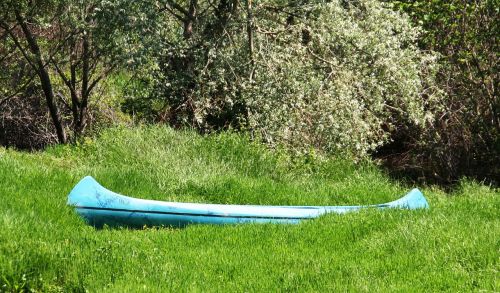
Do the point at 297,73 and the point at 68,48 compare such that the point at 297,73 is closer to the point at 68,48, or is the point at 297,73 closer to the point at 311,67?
the point at 311,67

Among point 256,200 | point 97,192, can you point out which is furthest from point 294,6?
point 97,192

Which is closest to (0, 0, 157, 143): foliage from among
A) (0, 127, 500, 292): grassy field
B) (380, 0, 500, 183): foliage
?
(0, 127, 500, 292): grassy field

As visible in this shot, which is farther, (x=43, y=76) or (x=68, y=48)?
(x=68, y=48)

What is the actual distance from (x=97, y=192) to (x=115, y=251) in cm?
211

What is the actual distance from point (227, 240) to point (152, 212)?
1.29 m

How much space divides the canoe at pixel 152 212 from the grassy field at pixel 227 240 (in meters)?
0.26

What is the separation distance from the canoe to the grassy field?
0.26 m

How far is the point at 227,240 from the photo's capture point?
700 centimetres

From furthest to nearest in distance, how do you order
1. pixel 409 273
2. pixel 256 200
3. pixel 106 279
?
pixel 256 200
pixel 409 273
pixel 106 279

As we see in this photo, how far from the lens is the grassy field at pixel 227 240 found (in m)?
5.38

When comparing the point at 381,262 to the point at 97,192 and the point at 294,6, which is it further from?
the point at 294,6

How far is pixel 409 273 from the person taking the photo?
5.68 metres

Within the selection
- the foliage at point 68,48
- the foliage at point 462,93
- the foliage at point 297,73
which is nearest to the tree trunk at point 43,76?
the foliage at point 68,48

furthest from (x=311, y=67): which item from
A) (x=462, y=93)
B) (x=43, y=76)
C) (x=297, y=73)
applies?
(x=43, y=76)
